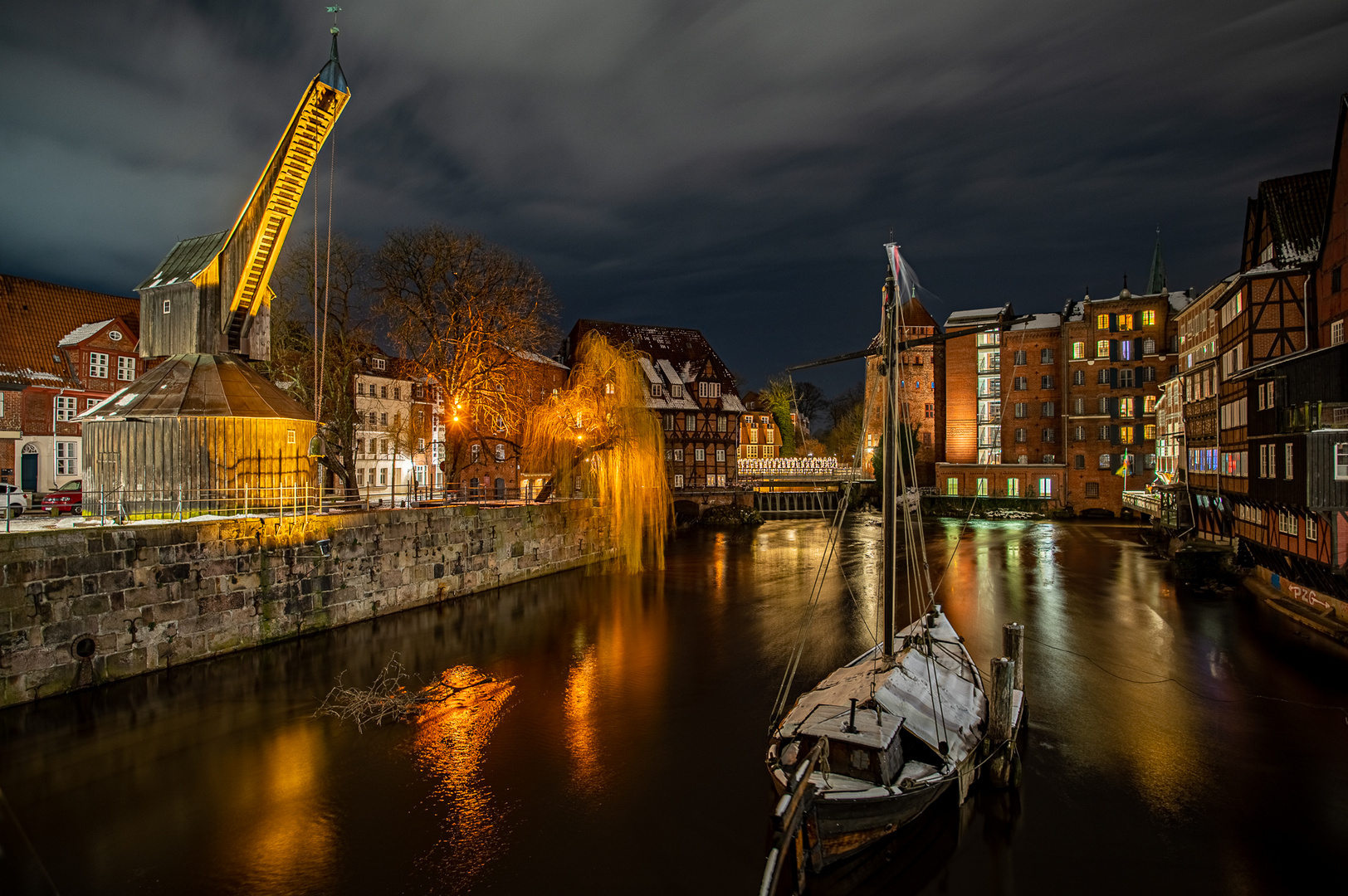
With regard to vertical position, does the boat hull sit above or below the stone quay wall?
below

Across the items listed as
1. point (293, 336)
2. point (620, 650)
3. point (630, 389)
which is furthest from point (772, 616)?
point (293, 336)

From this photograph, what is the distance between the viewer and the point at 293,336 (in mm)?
34656

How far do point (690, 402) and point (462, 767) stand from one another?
49.7 metres

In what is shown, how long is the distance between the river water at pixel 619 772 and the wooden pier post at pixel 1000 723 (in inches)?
14.6

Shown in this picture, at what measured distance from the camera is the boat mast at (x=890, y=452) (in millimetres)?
12773

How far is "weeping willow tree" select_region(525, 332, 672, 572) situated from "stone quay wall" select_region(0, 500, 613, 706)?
4.46 m

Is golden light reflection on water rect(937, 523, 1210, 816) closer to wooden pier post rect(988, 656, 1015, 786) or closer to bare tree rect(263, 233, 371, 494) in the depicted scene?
wooden pier post rect(988, 656, 1015, 786)

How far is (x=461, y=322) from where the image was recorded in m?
33.4

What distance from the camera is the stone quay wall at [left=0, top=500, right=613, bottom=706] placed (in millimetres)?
14992

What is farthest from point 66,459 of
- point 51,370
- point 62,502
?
point 62,502

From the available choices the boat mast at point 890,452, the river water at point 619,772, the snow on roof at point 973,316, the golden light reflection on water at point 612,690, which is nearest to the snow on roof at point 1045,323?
the snow on roof at point 973,316

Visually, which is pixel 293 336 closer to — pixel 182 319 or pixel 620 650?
pixel 182 319

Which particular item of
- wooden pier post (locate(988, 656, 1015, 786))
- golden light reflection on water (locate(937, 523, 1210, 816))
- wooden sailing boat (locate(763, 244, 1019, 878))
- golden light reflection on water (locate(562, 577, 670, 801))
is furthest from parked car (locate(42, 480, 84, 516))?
golden light reflection on water (locate(937, 523, 1210, 816))

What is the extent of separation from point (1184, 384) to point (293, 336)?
1802 inches
